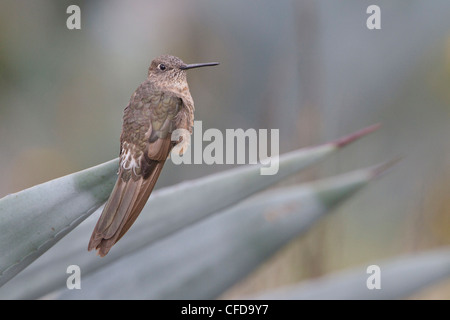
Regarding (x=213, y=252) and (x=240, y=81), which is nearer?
(x=213, y=252)

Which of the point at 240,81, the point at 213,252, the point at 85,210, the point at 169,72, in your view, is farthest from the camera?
the point at 240,81

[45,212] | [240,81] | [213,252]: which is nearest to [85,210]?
[45,212]

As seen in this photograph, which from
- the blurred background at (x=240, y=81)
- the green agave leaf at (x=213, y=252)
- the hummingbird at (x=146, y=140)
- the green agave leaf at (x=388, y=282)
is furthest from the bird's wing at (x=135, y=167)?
the blurred background at (x=240, y=81)

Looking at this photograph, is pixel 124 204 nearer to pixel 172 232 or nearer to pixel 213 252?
pixel 172 232

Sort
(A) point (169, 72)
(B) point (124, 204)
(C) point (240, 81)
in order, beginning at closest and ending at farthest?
(B) point (124, 204) < (A) point (169, 72) < (C) point (240, 81)

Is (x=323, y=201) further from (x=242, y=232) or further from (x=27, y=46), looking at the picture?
(x=27, y=46)

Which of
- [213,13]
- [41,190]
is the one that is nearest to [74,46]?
[213,13]
